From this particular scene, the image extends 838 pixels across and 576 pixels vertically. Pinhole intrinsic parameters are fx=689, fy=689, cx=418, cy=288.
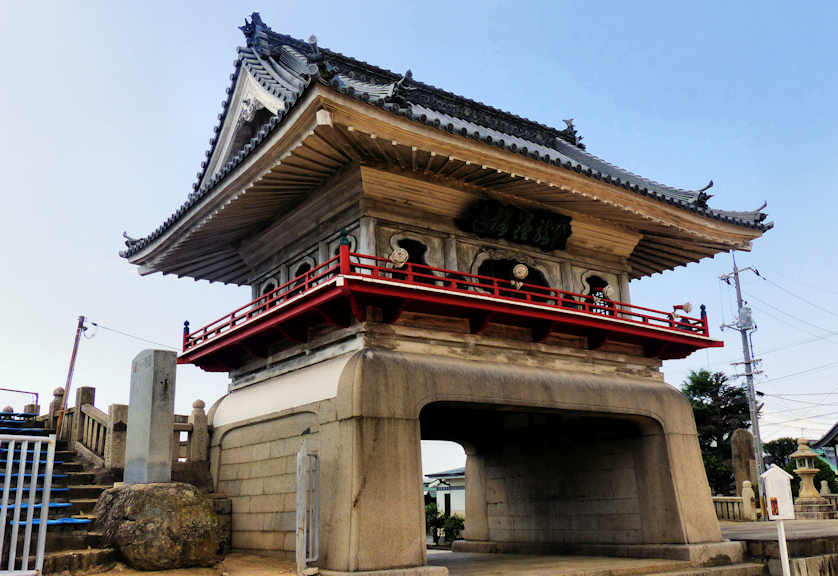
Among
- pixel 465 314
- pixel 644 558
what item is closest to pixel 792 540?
pixel 644 558

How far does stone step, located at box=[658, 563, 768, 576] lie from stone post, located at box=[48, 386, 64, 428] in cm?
1484

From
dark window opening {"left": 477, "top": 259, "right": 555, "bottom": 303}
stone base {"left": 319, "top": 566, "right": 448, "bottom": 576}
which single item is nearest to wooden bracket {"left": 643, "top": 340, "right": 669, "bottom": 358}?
dark window opening {"left": 477, "top": 259, "right": 555, "bottom": 303}

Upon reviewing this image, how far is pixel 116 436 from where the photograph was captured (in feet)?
47.5

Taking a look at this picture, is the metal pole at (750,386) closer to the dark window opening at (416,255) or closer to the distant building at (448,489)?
the distant building at (448,489)

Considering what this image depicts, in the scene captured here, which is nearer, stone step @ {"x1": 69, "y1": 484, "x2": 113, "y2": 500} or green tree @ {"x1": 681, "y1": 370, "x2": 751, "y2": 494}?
stone step @ {"x1": 69, "y1": 484, "x2": 113, "y2": 500}

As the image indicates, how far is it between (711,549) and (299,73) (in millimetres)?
14481

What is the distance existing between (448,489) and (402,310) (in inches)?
1320

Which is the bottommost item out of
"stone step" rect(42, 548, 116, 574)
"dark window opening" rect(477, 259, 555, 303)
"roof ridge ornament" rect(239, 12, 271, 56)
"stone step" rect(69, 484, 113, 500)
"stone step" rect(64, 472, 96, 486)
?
"stone step" rect(42, 548, 116, 574)

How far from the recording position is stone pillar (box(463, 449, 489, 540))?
65.3 ft

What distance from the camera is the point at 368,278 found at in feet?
39.8

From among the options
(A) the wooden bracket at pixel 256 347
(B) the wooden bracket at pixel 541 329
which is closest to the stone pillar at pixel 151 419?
(A) the wooden bracket at pixel 256 347

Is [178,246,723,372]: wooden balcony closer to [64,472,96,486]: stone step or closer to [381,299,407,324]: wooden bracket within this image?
[381,299,407,324]: wooden bracket

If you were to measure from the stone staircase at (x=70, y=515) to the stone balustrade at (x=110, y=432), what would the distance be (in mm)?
337

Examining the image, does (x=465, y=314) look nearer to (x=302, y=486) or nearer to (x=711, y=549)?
(x=302, y=486)
